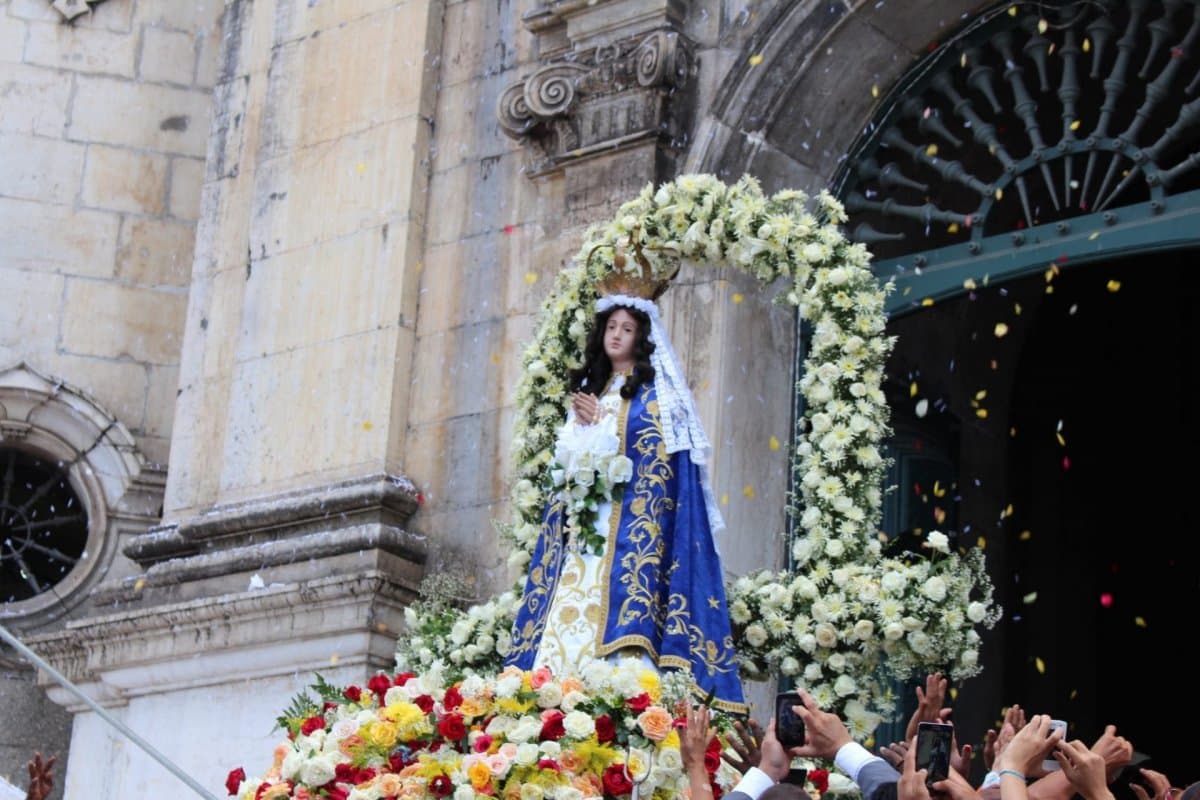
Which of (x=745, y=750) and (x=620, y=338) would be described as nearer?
(x=745, y=750)

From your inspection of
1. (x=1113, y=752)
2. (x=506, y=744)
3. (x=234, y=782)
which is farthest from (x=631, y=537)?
(x=1113, y=752)

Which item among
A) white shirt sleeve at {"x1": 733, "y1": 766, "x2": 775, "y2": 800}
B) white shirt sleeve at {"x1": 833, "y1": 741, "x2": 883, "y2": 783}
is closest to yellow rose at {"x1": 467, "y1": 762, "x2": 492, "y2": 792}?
white shirt sleeve at {"x1": 733, "y1": 766, "x2": 775, "y2": 800}

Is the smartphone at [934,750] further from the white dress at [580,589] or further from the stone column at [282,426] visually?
the stone column at [282,426]

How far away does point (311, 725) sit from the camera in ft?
25.3

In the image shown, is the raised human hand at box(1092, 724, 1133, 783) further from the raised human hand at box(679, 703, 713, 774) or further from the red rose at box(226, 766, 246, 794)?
the red rose at box(226, 766, 246, 794)

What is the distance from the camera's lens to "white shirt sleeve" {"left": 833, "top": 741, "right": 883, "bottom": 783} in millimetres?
5961

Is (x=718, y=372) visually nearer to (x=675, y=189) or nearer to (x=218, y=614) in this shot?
(x=675, y=189)

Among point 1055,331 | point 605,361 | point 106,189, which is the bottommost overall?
point 605,361

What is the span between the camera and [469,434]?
10352mm

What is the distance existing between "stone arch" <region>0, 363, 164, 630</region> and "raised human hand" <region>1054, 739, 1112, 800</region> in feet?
23.8

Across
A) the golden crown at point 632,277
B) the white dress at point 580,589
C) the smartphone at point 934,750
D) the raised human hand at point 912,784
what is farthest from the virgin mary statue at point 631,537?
the raised human hand at point 912,784

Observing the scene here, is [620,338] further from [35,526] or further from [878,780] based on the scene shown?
[35,526]

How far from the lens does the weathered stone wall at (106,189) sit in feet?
40.1

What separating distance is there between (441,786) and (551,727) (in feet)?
1.20
